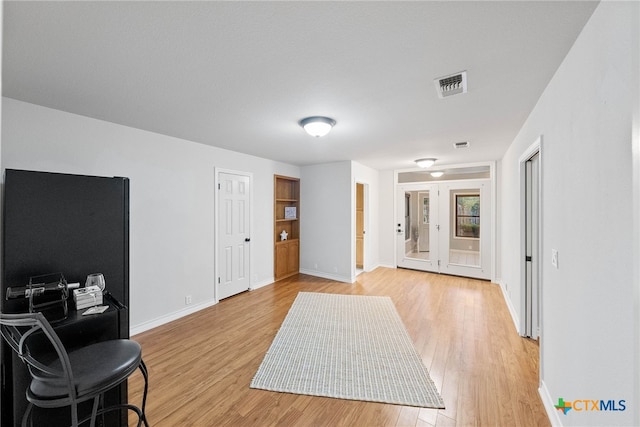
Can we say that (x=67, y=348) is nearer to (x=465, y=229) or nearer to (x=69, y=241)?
(x=69, y=241)

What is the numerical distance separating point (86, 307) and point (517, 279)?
4.23m

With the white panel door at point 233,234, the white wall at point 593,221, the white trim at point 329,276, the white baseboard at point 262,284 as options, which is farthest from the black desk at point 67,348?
the white trim at point 329,276

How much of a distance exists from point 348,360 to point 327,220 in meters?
3.30

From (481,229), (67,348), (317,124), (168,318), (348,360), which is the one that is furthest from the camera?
(481,229)

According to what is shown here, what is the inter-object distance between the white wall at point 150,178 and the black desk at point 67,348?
1566 millimetres

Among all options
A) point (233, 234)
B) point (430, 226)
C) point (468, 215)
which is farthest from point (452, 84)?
point (430, 226)

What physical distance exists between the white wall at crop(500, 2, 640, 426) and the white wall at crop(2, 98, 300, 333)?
3908 mm

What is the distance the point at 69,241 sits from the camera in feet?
7.58

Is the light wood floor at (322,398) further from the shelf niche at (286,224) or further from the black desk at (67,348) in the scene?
the shelf niche at (286,224)

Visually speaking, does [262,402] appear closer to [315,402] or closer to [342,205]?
[315,402]

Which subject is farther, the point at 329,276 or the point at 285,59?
the point at 329,276

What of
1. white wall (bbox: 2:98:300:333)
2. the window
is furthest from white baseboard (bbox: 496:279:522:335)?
white wall (bbox: 2:98:300:333)

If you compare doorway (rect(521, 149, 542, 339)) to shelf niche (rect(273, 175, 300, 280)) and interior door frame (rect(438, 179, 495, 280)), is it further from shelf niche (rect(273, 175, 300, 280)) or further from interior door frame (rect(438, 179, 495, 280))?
shelf niche (rect(273, 175, 300, 280))

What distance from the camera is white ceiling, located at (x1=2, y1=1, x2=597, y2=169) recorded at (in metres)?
1.50
